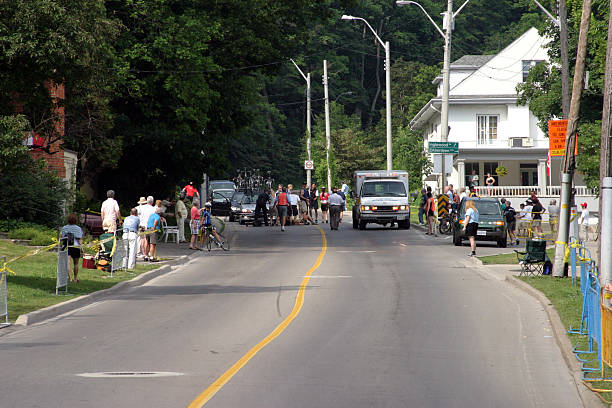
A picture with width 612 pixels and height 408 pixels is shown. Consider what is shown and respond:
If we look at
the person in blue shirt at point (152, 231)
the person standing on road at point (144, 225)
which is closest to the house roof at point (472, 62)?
the person standing on road at point (144, 225)

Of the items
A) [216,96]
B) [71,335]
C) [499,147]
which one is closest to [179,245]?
[216,96]

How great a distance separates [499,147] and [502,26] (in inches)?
1507

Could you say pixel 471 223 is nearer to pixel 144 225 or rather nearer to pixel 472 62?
pixel 144 225

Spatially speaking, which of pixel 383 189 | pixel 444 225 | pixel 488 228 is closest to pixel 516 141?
pixel 383 189

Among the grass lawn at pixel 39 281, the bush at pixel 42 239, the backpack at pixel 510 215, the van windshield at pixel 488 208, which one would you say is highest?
the van windshield at pixel 488 208

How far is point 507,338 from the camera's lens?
13.8 m

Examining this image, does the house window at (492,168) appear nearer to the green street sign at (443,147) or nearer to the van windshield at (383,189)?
the van windshield at (383,189)

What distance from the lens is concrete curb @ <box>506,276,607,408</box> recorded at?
31.0 ft

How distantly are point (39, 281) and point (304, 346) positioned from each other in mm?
10142

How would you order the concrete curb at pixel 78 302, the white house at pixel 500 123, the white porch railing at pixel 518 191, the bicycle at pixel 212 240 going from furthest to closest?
1. the white house at pixel 500 123
2. the white porch railing at pixel 518 191
3. the bicycle at pixel 212 240
4. the concrete curb at pixel 78 302

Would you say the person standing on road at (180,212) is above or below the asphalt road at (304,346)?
above

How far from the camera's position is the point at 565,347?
41.1 ft

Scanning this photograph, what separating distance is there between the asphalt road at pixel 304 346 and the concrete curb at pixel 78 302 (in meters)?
0.35

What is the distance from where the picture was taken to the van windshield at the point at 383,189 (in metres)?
43.8
